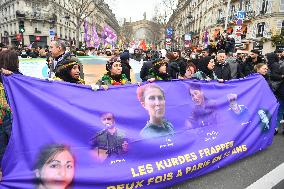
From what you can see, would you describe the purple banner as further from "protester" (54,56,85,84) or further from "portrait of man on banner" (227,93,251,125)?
"protester" (54,56,85,84)

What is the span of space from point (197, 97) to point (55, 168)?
2.31 m

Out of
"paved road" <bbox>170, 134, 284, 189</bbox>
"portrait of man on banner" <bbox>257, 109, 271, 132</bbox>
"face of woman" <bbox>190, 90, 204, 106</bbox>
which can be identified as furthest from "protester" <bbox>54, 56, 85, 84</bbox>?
"portrait of man on banner" <bbox>257, 109, 271, 132</bbox>

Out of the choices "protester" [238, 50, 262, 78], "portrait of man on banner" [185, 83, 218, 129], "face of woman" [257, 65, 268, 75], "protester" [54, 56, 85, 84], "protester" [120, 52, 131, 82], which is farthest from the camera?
"protester" [238, 50, 262, 78]

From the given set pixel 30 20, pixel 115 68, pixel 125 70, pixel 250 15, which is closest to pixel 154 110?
pixel 115 68

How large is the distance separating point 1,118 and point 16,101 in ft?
0.81

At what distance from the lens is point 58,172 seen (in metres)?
2.91

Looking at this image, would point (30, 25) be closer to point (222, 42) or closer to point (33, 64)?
point (33, 64)

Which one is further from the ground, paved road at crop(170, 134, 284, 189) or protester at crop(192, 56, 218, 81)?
protester at crop(192, 56, 218, 81)

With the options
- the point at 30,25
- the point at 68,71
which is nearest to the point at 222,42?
the point at 68,71

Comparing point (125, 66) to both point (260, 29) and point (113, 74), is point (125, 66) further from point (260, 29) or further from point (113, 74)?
point (260, 29)

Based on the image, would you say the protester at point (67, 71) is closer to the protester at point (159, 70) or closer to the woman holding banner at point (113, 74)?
the woman holding banner at point (113, 74)

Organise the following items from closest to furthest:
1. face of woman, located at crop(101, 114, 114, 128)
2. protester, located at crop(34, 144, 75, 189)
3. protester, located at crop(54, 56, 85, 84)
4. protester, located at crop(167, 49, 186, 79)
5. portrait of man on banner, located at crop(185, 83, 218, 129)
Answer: protester, located at crop(34, 144, 75, 189) → face of woman, located at crop(101, 114, 114, 128) → protester, located at crop(54, 56, 85, 84) → portrait of man on banner, located at crop(185, 83, 218, 129) → protester, located at crop(167, 49, 186, 79)

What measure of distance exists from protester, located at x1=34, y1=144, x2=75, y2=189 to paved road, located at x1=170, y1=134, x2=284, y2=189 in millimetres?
1378

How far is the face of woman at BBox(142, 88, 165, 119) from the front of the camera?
3745mm
